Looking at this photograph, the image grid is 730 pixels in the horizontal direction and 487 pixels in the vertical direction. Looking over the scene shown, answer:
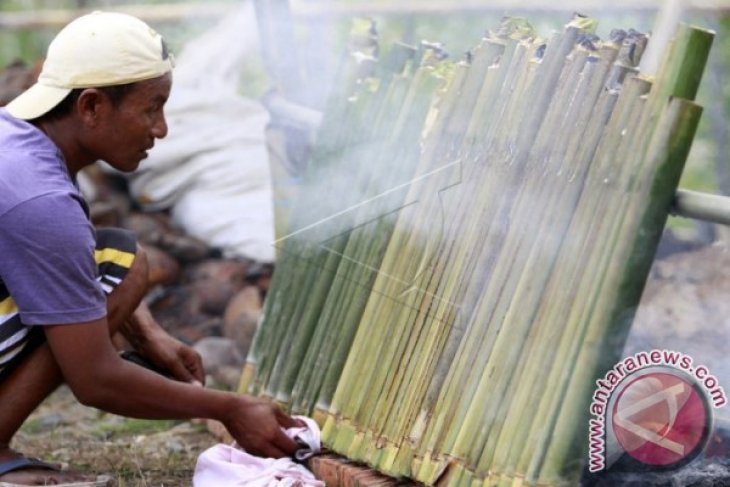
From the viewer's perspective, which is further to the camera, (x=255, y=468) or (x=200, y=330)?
(x=200, y=330)

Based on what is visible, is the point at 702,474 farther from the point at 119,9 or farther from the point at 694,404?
the point at 119,9

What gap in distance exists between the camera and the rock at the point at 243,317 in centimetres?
553

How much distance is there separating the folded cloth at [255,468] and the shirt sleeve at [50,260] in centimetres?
60

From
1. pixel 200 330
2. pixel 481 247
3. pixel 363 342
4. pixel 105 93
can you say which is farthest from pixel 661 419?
pixel 200 330

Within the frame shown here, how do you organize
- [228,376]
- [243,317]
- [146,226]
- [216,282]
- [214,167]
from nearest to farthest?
[228,376] → [243,317] → [216,282] → [146,226] → [214,167]

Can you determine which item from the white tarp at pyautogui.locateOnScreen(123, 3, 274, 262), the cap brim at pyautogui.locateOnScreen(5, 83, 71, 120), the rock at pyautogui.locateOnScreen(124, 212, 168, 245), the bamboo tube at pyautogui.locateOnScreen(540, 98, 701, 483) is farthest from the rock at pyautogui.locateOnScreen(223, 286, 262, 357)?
the bamboo tube at pyautogui.locateOnScreen(540, 98, 701, 483)

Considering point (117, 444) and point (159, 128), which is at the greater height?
point (159, 128)

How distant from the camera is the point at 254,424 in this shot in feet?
10.6

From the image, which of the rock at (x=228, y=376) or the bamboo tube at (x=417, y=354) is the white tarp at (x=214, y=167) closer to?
the rock at (x=228, y=376)

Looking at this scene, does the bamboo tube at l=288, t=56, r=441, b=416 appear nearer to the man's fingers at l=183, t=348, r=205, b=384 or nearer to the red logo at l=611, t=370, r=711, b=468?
the man's fingers at l=183, t=348, r=205, b=384

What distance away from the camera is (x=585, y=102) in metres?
3.12

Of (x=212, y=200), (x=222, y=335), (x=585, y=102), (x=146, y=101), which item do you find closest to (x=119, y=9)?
(x=212, y=200)

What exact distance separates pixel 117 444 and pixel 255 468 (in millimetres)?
1297

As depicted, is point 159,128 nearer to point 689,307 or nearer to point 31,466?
point 31,466
